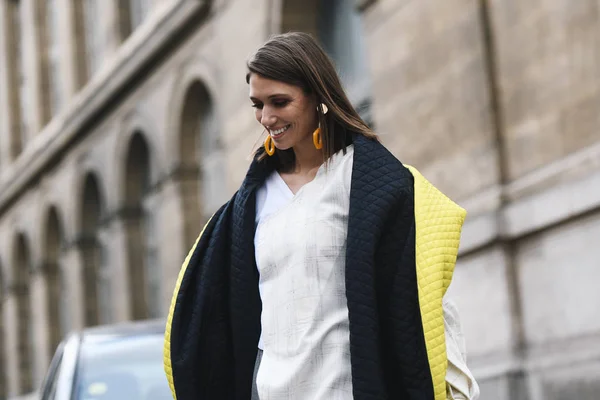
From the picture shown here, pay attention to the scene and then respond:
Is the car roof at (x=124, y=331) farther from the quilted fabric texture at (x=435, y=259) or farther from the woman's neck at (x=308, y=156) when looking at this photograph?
the quilted fabric texture at (x=435, y=259)

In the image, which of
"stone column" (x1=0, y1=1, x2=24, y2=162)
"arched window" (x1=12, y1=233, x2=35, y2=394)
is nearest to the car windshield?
"arched window" (x1=12, y1=233, x2=35, y2=394)

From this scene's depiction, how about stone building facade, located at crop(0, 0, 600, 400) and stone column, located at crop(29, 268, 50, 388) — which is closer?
stone building facade, located at crop(0, 0, 600, 400)

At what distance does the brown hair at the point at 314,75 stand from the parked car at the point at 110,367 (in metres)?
3.36

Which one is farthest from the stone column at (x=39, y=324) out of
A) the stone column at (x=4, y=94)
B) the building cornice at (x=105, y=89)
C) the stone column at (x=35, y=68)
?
the stone column at (x=4, y=94)

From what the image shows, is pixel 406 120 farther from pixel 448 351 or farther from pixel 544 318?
pixel 448 351

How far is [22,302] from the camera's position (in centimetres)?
2977

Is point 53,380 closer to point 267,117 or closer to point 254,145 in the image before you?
point 254,145

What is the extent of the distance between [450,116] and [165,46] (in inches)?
384

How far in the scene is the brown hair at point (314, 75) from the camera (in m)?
2.94

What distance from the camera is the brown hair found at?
2938 mm

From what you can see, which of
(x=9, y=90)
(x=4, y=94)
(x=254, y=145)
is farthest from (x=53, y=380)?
(x=4, y=94)

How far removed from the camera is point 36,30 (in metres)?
28.9

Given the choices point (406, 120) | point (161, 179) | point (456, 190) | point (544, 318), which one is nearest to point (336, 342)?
point (544, 318)

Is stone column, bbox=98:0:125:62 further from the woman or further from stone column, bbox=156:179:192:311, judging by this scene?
the woman
